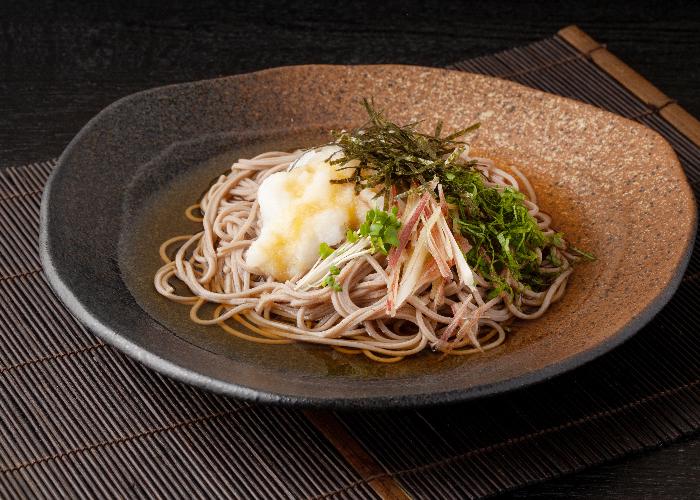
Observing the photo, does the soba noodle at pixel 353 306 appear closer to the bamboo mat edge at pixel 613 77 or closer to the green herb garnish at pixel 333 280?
the green herb garnish at pixel 333 280

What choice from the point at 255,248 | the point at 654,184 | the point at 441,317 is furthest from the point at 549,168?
the point at 255,248

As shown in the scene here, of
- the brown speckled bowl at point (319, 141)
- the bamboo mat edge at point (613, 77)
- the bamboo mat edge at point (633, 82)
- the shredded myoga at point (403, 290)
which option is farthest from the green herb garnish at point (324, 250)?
the bamboo mat edge at point (633, 82)

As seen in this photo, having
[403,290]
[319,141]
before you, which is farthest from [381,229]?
[319,141]

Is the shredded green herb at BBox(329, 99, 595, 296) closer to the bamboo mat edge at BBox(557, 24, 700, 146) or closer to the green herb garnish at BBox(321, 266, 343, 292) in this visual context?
the green herb garnish at BBox(321, 266, 343, 292)

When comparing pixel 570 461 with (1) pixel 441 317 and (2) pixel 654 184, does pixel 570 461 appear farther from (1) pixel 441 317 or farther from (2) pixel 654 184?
(2) pixel 654 184

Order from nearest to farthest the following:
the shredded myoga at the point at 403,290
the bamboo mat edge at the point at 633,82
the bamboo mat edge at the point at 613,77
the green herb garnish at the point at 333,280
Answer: the bamboo mat edge at the point at 613,77, the shredded myoga at the point at 403,290, the green herb garnish at the point at 333,280, the bamboo mat edge at the point at 633,82

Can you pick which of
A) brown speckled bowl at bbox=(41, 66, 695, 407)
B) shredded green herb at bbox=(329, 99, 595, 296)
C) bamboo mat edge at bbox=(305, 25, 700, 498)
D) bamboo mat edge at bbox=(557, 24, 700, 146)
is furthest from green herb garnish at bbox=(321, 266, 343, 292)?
bamboo mat edge at bbox=(557, 24, 700, 146)

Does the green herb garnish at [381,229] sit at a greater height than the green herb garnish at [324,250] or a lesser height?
greater
